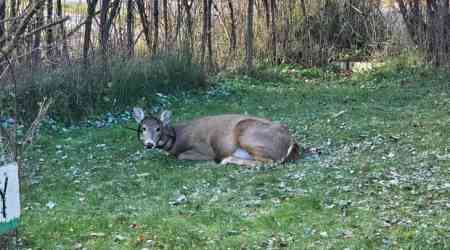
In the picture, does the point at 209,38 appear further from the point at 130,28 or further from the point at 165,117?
the point at 165,117

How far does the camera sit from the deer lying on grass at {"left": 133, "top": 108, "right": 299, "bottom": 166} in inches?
317

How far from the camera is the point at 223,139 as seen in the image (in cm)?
841

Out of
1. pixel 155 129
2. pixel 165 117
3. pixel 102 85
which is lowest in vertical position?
pixel 155 129

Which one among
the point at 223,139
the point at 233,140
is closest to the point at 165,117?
the point at 223,139

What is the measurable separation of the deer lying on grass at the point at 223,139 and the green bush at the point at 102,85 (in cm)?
203

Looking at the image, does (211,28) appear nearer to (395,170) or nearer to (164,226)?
(395,170)

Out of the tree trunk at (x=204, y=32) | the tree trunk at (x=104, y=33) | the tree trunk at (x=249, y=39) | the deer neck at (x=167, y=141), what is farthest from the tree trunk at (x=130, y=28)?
the deer neck at (x=167, y=141)

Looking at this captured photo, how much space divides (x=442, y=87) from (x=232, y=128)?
5.26 metres

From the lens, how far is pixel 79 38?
39.6 ft

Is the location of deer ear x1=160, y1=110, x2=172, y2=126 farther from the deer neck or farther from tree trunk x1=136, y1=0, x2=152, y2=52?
tree trunk x1=136, y1=0, x2=152, y2=52

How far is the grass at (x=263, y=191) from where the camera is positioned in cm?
544

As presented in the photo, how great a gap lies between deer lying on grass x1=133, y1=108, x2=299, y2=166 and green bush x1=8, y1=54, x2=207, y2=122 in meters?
2.03

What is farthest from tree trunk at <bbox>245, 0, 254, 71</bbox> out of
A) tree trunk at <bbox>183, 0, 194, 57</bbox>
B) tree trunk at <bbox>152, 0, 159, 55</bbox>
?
tree trunk at <bbox>152, 0, 159, 55</bbox>

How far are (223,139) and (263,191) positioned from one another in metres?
1.78
